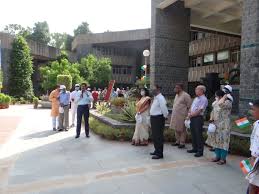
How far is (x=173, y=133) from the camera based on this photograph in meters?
9.86

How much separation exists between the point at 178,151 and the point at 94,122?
188 inches

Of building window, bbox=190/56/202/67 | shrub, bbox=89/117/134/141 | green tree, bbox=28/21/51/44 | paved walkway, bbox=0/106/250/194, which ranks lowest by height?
paved walkway, bbox=0/106/250/194

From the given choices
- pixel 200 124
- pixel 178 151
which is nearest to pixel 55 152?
pixel 178 151

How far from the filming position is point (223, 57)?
3089 cm

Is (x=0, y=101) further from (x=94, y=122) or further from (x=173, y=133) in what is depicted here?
(x=173, y=133)

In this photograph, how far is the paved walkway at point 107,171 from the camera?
5.61 metres

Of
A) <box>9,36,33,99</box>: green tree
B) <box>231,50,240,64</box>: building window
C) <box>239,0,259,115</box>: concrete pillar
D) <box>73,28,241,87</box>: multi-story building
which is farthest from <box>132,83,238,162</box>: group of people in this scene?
<box>9,36,33,99</box>: green tree

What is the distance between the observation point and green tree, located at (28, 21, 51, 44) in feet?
202

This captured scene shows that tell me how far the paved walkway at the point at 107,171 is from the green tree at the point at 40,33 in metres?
54.8

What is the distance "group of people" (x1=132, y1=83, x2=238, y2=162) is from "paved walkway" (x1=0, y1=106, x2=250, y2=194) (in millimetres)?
331

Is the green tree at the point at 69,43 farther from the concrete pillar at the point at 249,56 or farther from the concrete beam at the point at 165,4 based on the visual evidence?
the concrete pillar at the point at 249,56

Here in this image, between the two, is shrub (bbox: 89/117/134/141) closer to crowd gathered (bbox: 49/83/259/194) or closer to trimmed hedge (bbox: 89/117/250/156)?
trimmed hedge (bbox: 89/117/250/156)

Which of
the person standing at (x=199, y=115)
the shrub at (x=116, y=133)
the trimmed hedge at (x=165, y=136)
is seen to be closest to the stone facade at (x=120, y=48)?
the trimmed hedge at (x=165, y=136)

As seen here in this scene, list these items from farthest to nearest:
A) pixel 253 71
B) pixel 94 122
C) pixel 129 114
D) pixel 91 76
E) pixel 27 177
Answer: pixel 91 76
pixel 94 122
pixel 129 114
pixel 253 71
pixel 27 177
